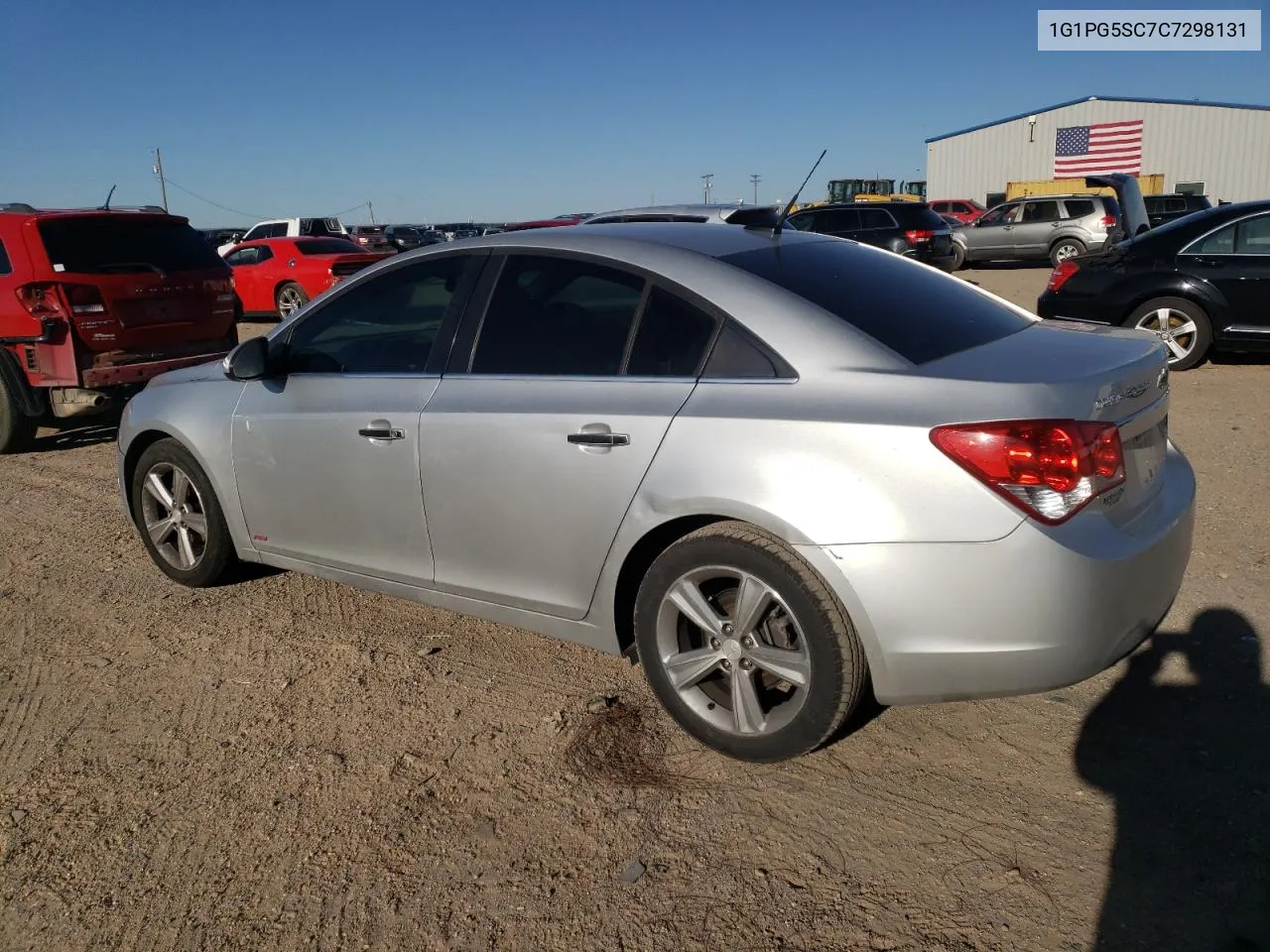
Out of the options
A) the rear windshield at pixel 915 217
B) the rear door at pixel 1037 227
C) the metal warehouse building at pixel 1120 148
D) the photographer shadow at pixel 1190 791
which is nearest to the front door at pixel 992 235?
the rear door at pixel 1037 227

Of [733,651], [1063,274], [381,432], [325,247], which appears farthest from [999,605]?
[325,247]

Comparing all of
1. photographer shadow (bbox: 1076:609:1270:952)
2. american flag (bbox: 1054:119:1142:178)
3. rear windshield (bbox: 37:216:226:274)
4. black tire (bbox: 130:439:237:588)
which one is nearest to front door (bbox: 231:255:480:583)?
black tire (bbox: 130:439:237:588)

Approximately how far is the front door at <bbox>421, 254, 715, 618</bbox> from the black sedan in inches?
274

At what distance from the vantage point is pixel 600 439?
3215mm

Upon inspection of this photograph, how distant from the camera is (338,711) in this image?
3.67 m

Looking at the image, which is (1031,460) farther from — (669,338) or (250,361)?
(250,361)

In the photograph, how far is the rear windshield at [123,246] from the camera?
7602mm

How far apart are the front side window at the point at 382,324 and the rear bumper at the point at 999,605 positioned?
1802 millimetres

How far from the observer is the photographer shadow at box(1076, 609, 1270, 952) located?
2.43 m

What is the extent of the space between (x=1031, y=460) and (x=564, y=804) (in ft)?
5.33

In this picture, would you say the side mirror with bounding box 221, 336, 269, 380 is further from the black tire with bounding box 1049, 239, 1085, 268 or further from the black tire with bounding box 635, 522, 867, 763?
the black tire with bounding box 1049, 239, 1085, 268

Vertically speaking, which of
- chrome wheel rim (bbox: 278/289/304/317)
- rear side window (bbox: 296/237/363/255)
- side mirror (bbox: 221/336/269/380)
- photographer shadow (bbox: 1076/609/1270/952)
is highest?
rear side window (bbox: 296/237/363/255)

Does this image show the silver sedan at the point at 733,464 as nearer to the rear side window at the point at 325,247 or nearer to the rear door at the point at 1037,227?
the rear side window at the point at 325,247

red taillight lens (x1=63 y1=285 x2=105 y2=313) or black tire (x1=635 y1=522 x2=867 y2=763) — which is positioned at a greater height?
red taillight lens (x1=63 y1=285 x2=105 y2=313)
